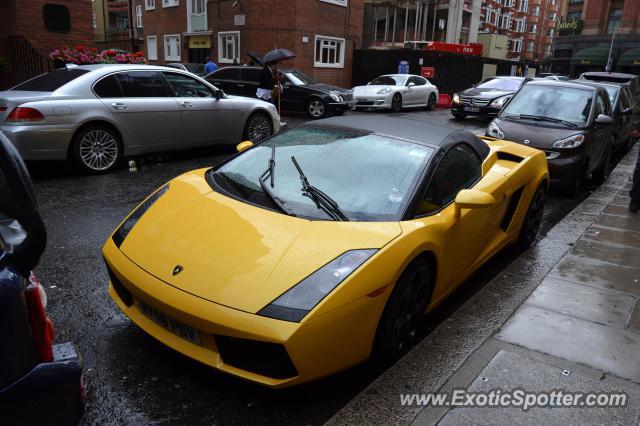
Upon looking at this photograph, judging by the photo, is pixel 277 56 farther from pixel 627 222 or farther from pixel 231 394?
pixel 231 394

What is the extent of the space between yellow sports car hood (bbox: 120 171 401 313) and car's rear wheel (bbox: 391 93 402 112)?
16.0m

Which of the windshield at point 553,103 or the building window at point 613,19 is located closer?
the windshield at point 553,103

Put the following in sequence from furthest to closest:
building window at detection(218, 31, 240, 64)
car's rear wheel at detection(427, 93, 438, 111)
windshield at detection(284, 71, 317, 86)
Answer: building window at detection(218, 31, 240, 64) < car's rear wheel at detection(427, 93, 438, 111) < windshield at detection(284, 71, 317, 86)

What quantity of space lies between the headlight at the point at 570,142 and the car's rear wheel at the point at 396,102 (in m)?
11.4

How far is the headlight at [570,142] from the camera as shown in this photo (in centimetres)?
721

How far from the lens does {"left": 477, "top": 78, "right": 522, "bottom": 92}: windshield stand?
17266mm

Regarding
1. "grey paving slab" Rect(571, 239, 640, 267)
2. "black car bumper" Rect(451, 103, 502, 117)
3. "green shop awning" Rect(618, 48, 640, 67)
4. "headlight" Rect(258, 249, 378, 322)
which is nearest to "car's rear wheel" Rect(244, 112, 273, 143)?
"grey paving slab" Rect(571, 239, 640, 267)

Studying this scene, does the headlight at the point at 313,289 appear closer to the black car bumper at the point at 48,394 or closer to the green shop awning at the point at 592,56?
the black car bumper at the point at 48,394

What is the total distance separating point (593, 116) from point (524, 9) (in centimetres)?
7952


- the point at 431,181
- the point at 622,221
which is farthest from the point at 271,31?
the point at 431,181

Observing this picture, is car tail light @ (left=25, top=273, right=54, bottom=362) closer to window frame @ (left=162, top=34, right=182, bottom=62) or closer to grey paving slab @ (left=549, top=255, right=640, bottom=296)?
grey paving slab @ (left=549, top=255, right=640, bottom=296)

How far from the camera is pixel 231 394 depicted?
2668mm

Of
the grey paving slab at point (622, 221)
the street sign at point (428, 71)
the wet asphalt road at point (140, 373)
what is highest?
the street sign at point (428, 71)
